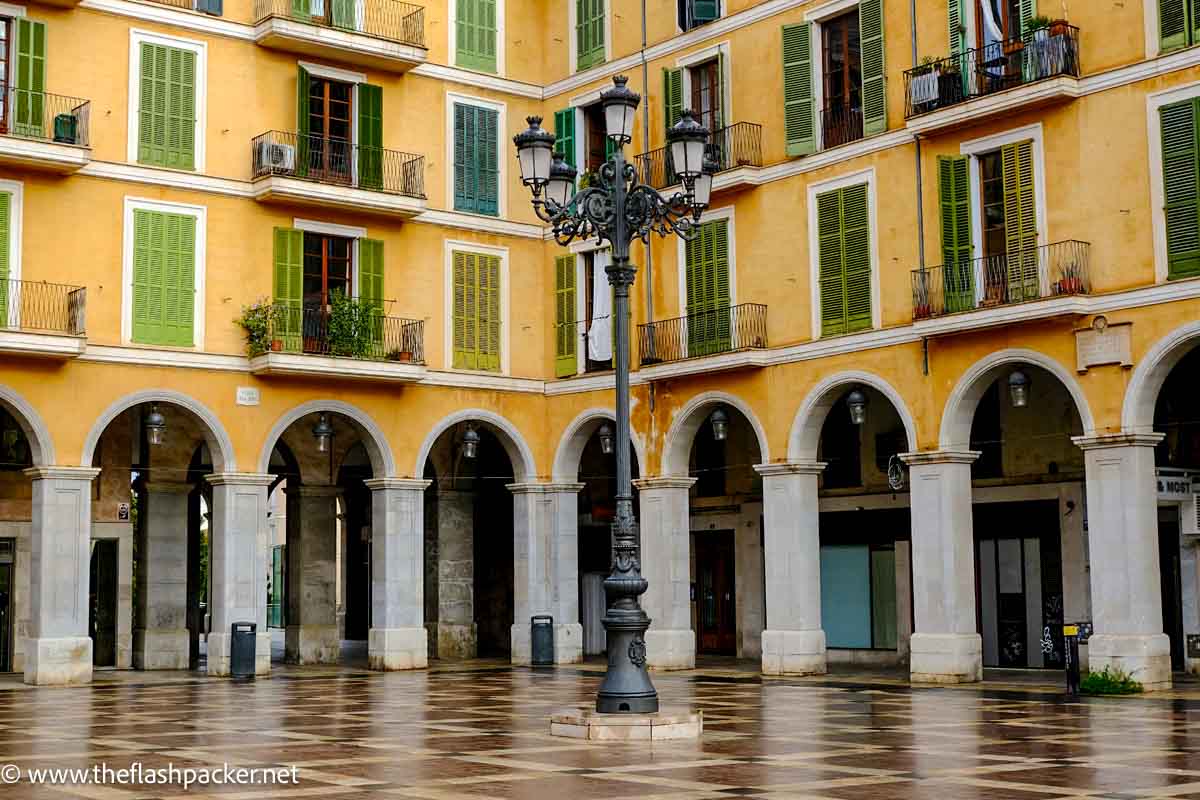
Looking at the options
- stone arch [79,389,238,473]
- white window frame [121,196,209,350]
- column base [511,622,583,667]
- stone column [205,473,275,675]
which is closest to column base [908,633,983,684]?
column base [511,622,583,667]

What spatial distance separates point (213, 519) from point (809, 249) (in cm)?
1287

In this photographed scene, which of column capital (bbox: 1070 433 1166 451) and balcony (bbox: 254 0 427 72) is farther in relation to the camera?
balcony (bbox: 254 0 427 72)

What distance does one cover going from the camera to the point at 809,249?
99.5ft

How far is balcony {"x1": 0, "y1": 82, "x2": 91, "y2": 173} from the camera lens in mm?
28547

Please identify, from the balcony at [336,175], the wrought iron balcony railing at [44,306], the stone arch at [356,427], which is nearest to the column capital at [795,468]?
the stone arch at [356,427]

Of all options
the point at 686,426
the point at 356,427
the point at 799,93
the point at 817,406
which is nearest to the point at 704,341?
the point at 686,426

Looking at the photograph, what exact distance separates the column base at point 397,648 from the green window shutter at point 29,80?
11.9 m

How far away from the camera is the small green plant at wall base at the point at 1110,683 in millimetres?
24219

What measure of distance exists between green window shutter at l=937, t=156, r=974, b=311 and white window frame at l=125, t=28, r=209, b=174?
14.3 m

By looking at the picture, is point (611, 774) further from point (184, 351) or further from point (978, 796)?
point (184, 351)

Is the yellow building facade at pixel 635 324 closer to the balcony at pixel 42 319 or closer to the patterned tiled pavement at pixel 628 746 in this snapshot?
the balcony at pixel 42 319

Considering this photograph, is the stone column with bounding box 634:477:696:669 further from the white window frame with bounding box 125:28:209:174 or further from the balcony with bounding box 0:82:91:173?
the balcony with bounding box 0:82:91:173

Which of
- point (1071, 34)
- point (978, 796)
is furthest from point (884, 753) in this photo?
point (1071, 34)

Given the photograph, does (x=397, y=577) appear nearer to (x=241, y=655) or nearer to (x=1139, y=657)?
(x=241, y=655)
